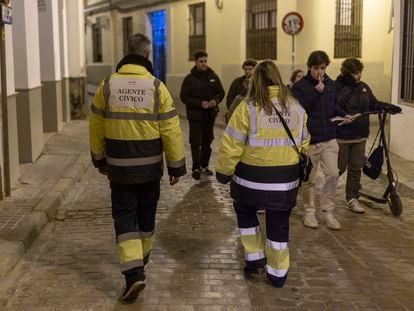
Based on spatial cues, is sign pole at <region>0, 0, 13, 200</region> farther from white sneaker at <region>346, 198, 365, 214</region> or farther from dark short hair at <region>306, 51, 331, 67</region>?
white sneaker at <region>346, 198, 365, 214</region>

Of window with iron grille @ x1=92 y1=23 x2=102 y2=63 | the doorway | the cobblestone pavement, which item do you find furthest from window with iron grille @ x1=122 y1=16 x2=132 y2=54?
the cobblestone pavement

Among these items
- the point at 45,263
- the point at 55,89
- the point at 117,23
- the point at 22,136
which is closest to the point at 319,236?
the point at 45,263

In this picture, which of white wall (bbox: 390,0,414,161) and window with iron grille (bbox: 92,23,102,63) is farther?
window with iron grille (bbox: 92,23,102,63)

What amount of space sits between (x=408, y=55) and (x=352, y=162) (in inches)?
152

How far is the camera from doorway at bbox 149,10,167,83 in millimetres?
25828

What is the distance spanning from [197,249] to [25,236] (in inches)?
65.6

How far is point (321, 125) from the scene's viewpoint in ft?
21.9

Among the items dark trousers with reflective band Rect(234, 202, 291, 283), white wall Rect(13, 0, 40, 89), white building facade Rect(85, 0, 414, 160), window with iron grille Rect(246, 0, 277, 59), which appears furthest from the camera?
window with iron grille Rect(246, 0, 277, 59)

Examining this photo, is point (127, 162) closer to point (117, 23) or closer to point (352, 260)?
point (352, 260)

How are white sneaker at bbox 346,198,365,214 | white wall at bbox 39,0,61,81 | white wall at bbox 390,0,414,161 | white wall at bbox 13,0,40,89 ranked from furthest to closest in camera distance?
1. white wall at bbox 39,0,61,81
2. white wall at bbox 390,0,414,161
3. white wall at bbox 13,0,40,89
4. white sneaker at bbox 346,198,365,214

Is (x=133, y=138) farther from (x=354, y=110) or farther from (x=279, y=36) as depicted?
(x=279, y=36)

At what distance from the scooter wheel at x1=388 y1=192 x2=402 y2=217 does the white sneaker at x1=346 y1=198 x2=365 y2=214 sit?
0.35 meters

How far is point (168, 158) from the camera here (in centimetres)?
507

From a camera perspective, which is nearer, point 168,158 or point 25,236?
point 168,158
